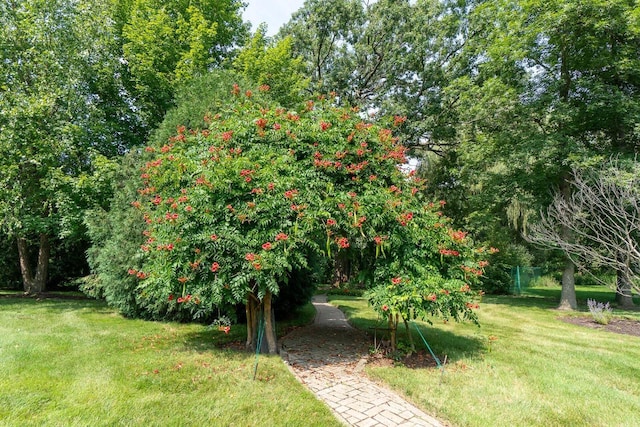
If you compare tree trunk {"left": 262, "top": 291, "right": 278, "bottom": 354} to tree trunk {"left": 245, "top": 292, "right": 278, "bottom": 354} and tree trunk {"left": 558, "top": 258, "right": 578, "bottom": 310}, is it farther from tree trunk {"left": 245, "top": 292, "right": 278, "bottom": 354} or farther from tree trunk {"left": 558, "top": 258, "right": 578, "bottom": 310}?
tree trunk {"left": 558, "top": 258, "right": 578, "bottom": 310}

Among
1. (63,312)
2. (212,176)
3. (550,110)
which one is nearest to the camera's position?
(212,176)

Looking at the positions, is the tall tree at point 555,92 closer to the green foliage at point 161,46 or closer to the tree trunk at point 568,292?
the tree trunk at point 568,292

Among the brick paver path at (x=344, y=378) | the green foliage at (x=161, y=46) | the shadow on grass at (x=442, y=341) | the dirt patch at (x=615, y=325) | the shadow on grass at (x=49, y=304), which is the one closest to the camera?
the brick paver path at (x=344, y=378)

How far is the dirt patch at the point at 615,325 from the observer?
8.46 metres

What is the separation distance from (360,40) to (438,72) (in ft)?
15.0

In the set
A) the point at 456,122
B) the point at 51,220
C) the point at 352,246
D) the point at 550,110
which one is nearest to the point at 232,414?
the point at 352,246

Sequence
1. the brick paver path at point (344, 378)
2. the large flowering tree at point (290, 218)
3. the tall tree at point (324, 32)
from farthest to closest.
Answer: the tall tree at point (324, 32) < the large flowering tree at point (290, 218) < the brick paver path at point (344, 378)

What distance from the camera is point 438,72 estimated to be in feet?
54.0

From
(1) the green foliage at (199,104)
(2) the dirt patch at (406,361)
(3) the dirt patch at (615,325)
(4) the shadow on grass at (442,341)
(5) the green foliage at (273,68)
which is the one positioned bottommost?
(3) the dirt patch at (615,325)

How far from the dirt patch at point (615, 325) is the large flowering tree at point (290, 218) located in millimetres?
5850

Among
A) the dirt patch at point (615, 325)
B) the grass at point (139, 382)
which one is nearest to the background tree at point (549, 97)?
the dirt patch at point (615, 325)

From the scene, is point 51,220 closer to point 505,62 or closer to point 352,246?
point 352,246

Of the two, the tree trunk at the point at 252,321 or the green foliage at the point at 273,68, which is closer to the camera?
the tree trunk at the point at 252,321

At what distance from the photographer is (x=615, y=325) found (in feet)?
30.1
